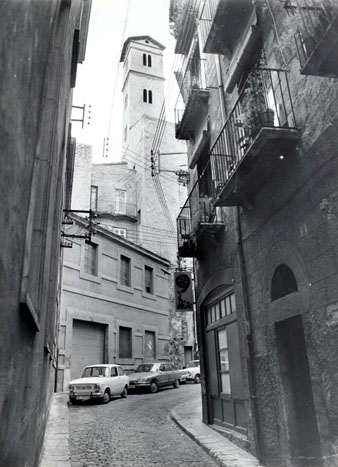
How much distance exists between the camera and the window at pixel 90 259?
20594 millimetres

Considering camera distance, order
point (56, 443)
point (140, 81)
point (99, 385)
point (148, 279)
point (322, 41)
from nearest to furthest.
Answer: point (322, 41)
point (56, 443)
point (99, 385)
point (148, 279)
point (140, 81)

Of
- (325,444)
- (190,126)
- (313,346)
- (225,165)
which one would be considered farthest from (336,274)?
(190,126)

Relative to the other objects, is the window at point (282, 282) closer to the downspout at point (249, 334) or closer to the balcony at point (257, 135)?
the downspout at point (249, 334)

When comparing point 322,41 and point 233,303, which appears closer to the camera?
point 322,41

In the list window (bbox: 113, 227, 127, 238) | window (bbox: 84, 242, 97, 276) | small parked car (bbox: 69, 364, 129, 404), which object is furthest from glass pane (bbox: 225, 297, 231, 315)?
window (bbox: 113, 227, 127, 238)

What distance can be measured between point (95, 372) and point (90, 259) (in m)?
6.64

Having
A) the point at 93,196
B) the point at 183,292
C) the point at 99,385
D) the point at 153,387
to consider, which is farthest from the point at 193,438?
the point at 93,196

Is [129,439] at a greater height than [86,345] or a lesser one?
lesser

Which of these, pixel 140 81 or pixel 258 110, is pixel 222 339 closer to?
pixel 258 110

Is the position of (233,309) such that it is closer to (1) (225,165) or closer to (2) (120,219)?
(1) (225,165)

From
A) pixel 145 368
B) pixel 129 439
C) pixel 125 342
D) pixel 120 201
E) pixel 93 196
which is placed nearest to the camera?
pixel 129 439

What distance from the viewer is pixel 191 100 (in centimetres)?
1075

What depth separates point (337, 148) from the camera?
15.4ft

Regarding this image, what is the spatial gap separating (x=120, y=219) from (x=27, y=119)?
2956 cm
